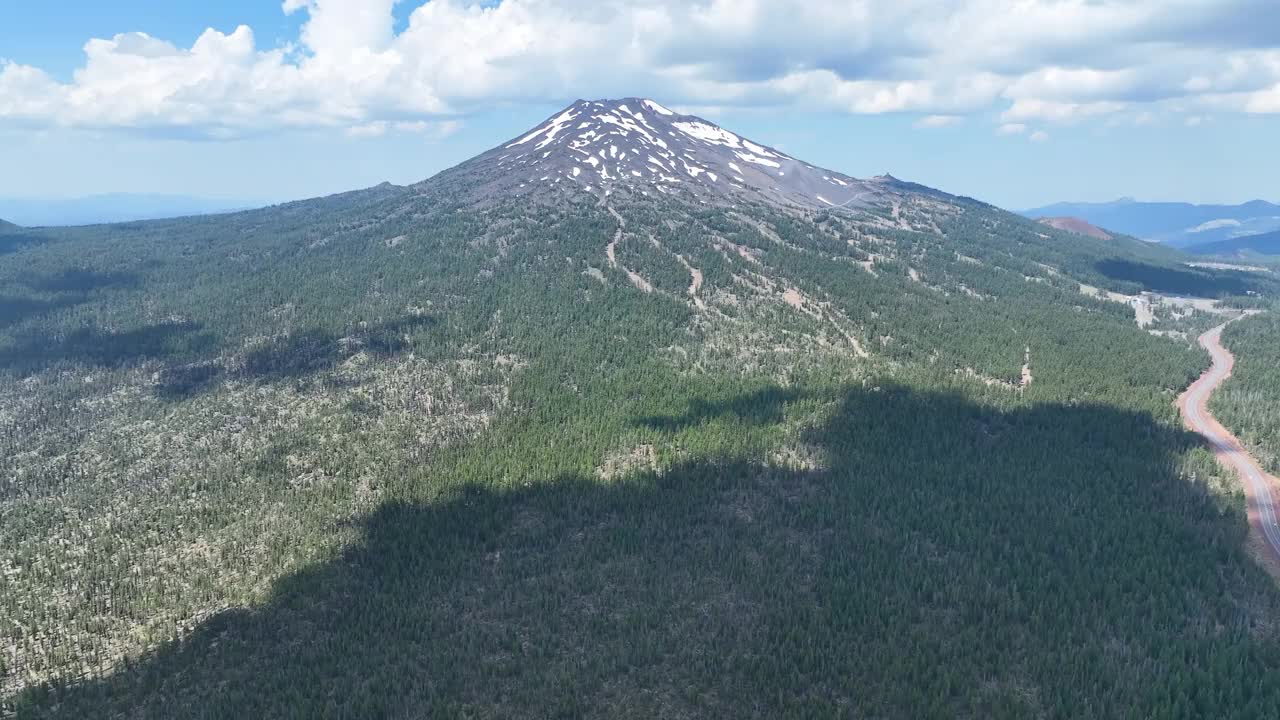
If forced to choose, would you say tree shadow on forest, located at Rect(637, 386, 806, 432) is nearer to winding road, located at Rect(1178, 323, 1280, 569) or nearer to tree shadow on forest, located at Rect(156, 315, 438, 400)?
winding road, located at Rect(1178, 323, 1280, 569)

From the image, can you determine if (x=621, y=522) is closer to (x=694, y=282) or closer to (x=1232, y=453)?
(x=1232, y=453)

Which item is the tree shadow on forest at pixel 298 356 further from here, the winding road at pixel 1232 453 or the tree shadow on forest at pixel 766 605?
the winding road at pixel 1232 453

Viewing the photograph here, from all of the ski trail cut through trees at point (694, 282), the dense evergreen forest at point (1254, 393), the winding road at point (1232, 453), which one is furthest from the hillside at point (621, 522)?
the dense evergreen forest at point (1254, 393)

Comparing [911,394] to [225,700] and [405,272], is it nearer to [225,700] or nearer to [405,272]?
[225,700]

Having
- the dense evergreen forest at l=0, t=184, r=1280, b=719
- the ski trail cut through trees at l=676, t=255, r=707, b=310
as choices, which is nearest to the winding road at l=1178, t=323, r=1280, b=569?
the dense evergreen forest at l=0, t=184, r=1280, b=719

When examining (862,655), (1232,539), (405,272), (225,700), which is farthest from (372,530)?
(405,272)
